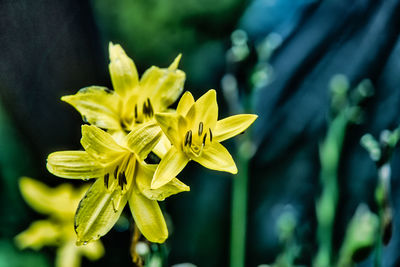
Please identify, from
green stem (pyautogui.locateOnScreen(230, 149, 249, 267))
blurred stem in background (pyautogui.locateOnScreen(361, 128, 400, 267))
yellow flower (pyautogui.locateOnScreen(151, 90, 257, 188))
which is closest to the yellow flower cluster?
yellow flower (pyautogui.locateOnScreen(151, 90, 257, 188))

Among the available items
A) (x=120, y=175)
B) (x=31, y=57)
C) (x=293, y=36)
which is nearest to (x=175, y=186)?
(x=120, y=175)

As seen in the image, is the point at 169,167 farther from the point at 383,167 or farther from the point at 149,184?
the point at 383,167

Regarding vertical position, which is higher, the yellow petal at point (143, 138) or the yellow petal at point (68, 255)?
the yellow petal at point (143, 138)

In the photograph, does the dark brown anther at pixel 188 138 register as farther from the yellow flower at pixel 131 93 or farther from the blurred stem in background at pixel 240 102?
the blurred stem in background at pixel 240 102

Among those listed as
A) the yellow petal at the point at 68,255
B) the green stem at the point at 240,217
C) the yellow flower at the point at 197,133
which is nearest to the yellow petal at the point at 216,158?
the yellow flower at the point at 197,133

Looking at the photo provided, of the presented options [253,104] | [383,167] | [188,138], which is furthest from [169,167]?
[253,104]

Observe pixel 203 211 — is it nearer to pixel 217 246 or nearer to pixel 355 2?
pixel 217 246

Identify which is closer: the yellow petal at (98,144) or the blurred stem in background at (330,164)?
the yellow petal at (98,144)
